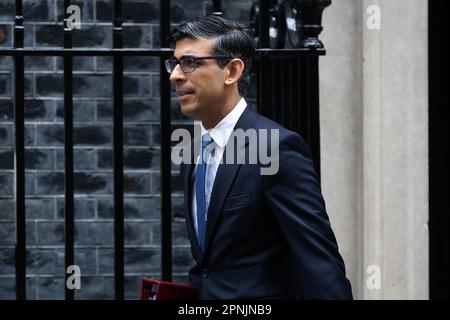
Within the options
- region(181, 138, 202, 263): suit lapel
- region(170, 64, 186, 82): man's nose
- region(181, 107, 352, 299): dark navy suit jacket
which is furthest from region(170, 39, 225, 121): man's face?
region(181, 138, 202, 263): suit lapel

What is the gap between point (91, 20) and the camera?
6062 mm

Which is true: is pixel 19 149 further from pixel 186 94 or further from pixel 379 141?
pixel 379 141

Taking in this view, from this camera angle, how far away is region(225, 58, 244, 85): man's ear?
3.80 m

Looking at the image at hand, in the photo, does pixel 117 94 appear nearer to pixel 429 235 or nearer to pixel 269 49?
pixel 269 49

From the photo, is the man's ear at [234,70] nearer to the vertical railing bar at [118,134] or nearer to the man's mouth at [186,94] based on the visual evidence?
the man's mouth at [186,94]

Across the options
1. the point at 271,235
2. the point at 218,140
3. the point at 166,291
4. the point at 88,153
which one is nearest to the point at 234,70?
the point at 218,140

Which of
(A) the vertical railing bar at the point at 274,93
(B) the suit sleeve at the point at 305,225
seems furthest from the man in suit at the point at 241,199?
(A) the vertical railing bar at the point at 274,93

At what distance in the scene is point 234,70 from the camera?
150 inches

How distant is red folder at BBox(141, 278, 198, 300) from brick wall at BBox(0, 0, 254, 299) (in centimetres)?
223

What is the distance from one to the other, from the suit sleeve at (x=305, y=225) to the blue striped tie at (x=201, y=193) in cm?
25

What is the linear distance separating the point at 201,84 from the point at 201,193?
0.34 metres

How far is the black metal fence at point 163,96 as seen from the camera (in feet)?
15.2
